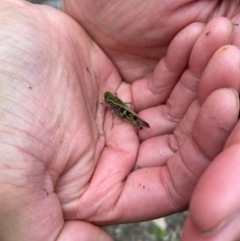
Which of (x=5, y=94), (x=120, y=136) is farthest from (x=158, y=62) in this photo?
(x=5, y=94)

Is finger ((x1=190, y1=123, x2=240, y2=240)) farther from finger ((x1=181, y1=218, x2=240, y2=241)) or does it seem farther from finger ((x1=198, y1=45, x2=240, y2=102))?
finger ((x1=198, y1=45, x2=240, y2=102))

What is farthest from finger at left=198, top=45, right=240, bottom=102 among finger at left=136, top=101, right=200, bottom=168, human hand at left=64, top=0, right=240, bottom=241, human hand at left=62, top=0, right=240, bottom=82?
human hand at left=62, top=0, right=240, bottom=82

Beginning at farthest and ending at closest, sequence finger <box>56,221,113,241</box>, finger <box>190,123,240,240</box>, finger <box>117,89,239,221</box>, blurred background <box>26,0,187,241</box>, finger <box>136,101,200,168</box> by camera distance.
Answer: blurred background <box>26,0,187,241</box> < finger <box>136,101,200,168</box> < finger <box>56,221,113,241</box> < finger <box>117,89,239,221</box> < finger <box>190,123,240,240</box>

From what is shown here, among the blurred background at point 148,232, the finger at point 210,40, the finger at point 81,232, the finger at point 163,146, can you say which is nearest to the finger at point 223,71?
the finger at point 210,40

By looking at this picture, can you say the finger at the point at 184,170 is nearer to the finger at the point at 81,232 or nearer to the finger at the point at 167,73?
the finger at the point at 81,232

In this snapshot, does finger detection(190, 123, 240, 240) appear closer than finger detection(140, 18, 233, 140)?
Yes

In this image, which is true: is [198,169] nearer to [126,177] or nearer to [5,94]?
[126,177]

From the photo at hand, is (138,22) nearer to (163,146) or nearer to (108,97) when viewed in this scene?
(108,97)
